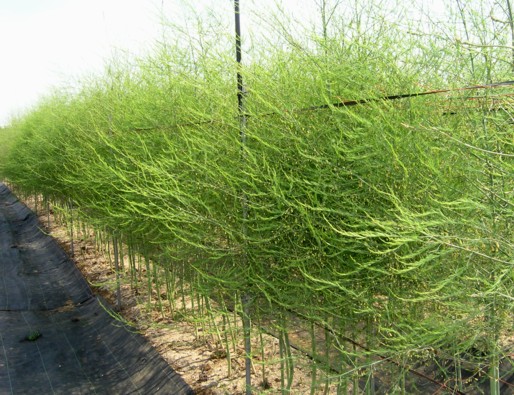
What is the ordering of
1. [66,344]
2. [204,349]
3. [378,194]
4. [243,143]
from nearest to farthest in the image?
[378,194] < [243,143] < [204,349] < [66,344]

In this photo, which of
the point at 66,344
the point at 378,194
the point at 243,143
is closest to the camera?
the point at 378,194

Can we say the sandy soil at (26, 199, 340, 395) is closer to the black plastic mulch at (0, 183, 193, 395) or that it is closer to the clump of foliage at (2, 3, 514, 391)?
the black plastic mulch at (0, 183, 193, 395)

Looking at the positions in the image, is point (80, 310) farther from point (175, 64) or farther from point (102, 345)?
point (175, 64)

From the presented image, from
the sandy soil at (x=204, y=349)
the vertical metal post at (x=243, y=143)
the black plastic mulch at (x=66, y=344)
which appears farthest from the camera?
the black plastic mulch at (x=66, y=344)

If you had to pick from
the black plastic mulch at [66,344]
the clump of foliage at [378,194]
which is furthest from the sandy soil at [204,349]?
the clump of foliage at [378,194]

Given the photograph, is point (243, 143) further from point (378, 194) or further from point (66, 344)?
point (66, 344)

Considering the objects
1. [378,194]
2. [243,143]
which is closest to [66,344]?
[243,143]

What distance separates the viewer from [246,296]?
388cm

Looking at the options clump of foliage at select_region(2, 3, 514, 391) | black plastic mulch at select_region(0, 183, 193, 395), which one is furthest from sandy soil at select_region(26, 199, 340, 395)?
clump of foliage at select_region(2, 3, 514, 391)

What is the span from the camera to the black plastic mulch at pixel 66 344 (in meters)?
5.84

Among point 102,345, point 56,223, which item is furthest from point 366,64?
point 56,223

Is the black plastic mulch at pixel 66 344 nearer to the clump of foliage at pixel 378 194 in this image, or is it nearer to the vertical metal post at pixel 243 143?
the vertical metal post at pixel 243 143

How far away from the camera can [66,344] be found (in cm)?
709

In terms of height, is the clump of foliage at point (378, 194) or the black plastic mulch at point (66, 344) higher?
the clump of foliage at point (378, 194)
